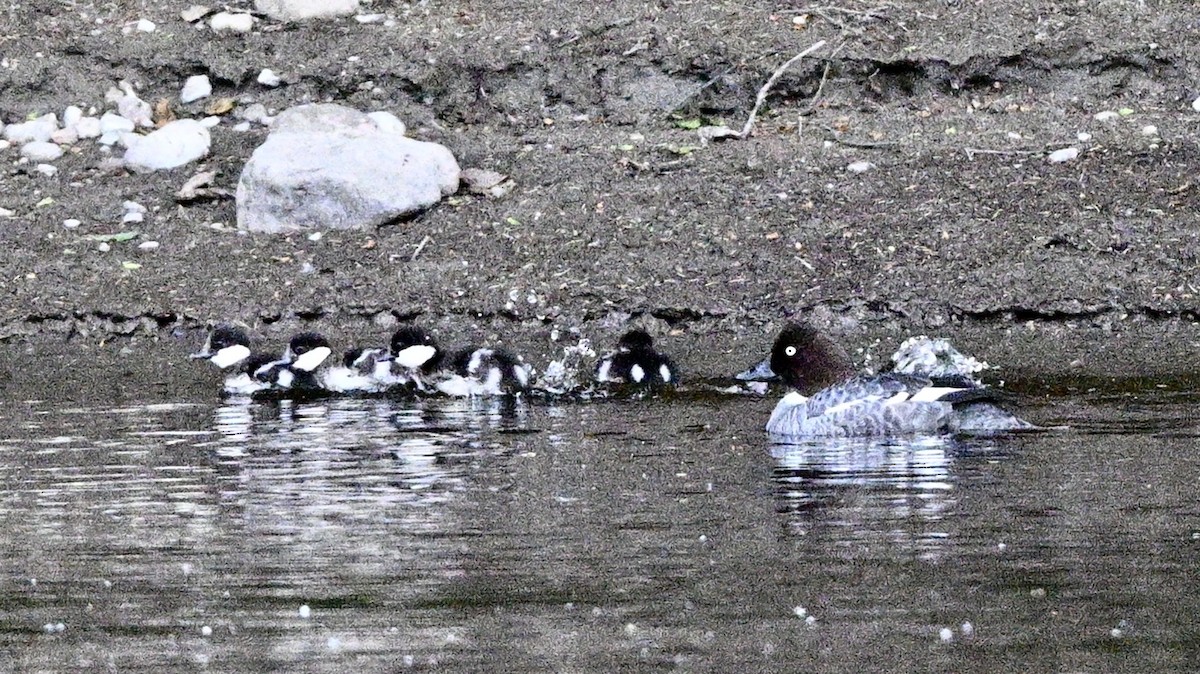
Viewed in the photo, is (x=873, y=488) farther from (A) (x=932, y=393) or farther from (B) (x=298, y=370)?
(B) (x=298, y=370)

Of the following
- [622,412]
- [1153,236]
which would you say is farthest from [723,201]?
[622,412]

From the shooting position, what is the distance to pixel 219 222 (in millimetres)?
12344

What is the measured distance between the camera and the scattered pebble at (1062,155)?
12086 mm

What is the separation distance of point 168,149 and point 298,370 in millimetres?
3691

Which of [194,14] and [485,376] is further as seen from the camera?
[194,14]

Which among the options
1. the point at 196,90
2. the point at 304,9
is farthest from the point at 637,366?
the point at 304,9

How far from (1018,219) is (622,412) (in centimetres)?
382

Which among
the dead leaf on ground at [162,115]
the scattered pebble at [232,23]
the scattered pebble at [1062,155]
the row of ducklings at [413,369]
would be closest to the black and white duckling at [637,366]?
the row of ducklings at [413,369]

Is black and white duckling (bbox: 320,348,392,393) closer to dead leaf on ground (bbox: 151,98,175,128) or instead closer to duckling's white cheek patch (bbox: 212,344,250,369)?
duckling's white cheek patch (bbox: 212,344,250,369)

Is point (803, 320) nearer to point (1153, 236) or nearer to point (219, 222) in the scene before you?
point (1153, 236)

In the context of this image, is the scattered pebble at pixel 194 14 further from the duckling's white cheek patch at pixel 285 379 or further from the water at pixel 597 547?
the water at pixel 597 547

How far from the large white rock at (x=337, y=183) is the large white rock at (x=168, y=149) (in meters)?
0.83

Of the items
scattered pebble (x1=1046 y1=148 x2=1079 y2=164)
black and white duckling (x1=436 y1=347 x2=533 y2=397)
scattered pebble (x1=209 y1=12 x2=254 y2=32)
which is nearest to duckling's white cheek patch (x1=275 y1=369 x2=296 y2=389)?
black and white duckling (x1=436 y1=347 x2=533 y2=397)

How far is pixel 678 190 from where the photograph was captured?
12125mm
